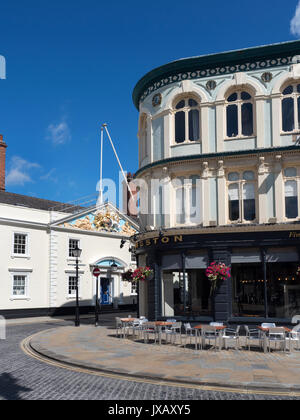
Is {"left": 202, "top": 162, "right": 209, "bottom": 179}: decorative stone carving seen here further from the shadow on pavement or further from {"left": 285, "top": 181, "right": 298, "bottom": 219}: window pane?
the shadow on pavement

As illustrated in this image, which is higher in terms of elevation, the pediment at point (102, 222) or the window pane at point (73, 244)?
the pediment at point (102, 222)

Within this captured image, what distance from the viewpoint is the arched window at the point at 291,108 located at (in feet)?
63.6

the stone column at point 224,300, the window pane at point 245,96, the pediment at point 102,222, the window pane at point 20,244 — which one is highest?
the window pane at point 245,96

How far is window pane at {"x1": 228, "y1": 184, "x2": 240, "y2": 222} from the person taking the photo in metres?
20.0

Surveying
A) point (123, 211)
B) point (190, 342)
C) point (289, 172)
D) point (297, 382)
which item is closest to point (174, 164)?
point (289, 172)

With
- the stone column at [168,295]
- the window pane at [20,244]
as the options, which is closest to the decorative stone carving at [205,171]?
the stone column at [168,295]

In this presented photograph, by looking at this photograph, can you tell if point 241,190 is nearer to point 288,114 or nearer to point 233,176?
point 233,176

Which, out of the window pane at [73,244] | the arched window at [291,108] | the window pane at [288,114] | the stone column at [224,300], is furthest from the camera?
the window pane at [73,244]

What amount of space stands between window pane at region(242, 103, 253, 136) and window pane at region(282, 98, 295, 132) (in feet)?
4.47

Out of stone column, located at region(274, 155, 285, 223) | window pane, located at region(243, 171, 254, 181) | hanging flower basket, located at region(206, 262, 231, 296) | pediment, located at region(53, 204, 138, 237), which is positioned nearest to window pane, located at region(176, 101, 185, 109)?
window pane, located at region(243, 171, 254, 181)

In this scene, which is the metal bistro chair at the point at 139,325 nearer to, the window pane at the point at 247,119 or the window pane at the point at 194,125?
the window pane at the point at 194,125

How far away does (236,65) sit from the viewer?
66.3ft

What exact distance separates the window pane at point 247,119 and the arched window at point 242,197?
183cm

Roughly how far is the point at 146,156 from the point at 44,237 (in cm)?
1422
